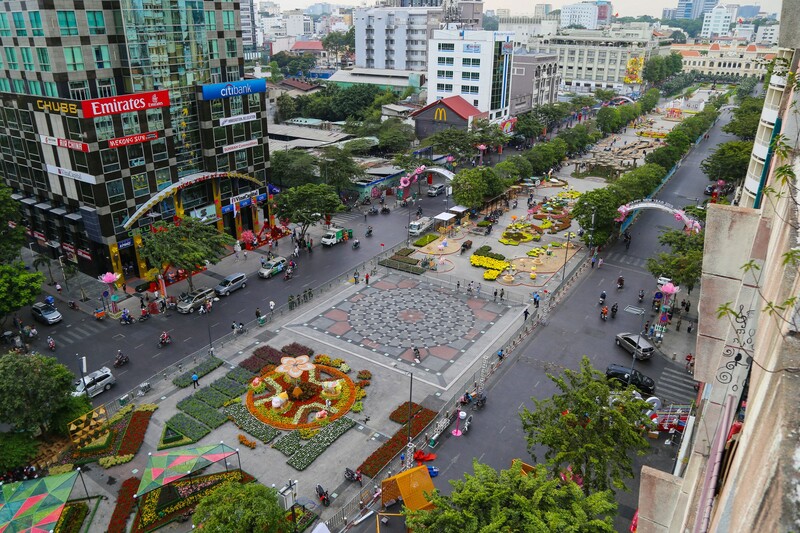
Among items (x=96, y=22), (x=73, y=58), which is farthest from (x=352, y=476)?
(x=96, y=22)

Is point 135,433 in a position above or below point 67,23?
below

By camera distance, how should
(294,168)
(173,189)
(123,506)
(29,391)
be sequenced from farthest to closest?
(294,168) < (173,189) < (29,391) < (123,506)

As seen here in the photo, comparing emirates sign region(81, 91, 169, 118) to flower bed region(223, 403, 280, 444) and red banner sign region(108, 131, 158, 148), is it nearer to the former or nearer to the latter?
red banner sign region(108, 131, 158, 148)

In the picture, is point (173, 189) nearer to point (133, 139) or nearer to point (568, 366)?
point (133, 139)

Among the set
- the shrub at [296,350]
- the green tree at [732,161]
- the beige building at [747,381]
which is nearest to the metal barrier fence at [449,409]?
the shrub at [296,350]

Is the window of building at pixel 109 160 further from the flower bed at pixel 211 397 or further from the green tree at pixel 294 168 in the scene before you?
the green tree at pixel 294 168
